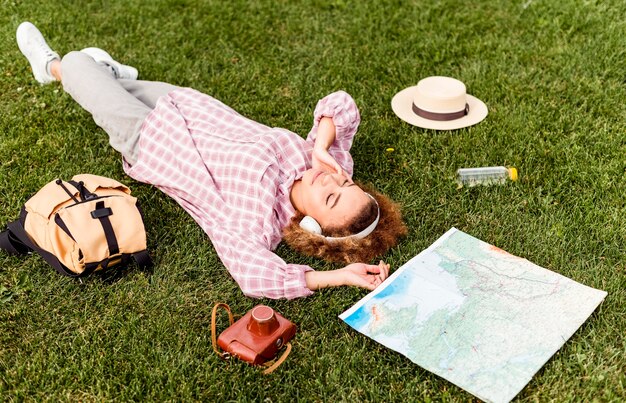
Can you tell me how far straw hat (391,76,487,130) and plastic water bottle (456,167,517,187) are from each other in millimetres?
503

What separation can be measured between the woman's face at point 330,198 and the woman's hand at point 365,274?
27 cm

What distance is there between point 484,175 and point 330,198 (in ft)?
4.12

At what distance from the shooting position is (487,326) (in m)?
3.46

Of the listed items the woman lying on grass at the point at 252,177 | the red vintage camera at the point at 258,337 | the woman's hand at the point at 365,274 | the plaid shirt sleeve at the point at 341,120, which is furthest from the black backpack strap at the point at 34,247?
the plaid shirt sleeve at the point at 341,120

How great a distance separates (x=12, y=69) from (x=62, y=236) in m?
2.67

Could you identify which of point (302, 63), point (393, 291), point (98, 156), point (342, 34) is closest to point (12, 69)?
point (98, 156)

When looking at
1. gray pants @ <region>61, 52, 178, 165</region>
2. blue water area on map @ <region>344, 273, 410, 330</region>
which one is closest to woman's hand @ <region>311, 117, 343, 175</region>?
blue water area on map @ <region>344, 273, 410, 330</region>

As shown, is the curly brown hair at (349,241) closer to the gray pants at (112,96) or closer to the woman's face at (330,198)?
the woman's face at (330,198)

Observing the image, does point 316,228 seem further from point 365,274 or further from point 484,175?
point 484,175

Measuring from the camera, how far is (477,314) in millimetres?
3531

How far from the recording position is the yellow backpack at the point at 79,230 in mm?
3711

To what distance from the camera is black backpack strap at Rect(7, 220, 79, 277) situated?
376cm

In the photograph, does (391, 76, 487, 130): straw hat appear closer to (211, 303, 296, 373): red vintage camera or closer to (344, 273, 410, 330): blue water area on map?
(344, 273, 410, 330): blue water area on map

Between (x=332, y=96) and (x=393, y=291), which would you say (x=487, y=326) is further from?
(x=332, y=96)
